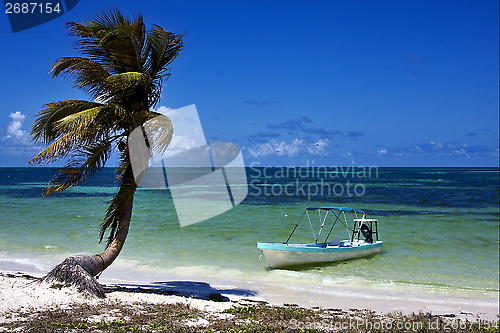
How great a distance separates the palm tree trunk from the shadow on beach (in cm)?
80

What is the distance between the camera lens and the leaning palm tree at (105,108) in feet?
33.9

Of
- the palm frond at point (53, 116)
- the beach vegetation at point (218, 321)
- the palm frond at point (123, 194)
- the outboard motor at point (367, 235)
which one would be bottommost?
the beach vegetation at point (218, 321)

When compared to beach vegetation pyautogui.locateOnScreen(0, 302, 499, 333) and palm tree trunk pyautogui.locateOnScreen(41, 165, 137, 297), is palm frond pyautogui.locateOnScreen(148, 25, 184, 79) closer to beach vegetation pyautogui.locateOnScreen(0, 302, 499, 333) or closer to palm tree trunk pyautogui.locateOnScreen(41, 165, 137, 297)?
palm tree trunk pyautogui.locateOnScreen(41, 165, 137, 297)

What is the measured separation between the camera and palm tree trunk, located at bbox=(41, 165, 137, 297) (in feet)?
33.1

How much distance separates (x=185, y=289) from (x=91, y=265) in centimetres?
323

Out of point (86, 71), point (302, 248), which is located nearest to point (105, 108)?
point (86, 71)

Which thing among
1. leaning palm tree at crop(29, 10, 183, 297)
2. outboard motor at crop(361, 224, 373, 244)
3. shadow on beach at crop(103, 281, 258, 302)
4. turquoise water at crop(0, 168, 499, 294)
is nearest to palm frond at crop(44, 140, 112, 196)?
leaning palm tree at crop(29, 10, 183, 297)

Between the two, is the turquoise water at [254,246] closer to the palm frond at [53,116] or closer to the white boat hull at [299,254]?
the white boat hull at [299,254]

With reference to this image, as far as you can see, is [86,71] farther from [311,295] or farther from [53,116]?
[311,295]

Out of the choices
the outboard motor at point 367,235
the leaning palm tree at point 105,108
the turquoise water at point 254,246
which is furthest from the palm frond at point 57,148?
the outboard motor at point 367,235

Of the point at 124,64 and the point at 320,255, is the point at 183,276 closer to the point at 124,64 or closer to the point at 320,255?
the point at 320,255

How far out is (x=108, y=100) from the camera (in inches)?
434

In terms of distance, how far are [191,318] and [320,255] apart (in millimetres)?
9209

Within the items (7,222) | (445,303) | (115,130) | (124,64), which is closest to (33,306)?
(115,130)
